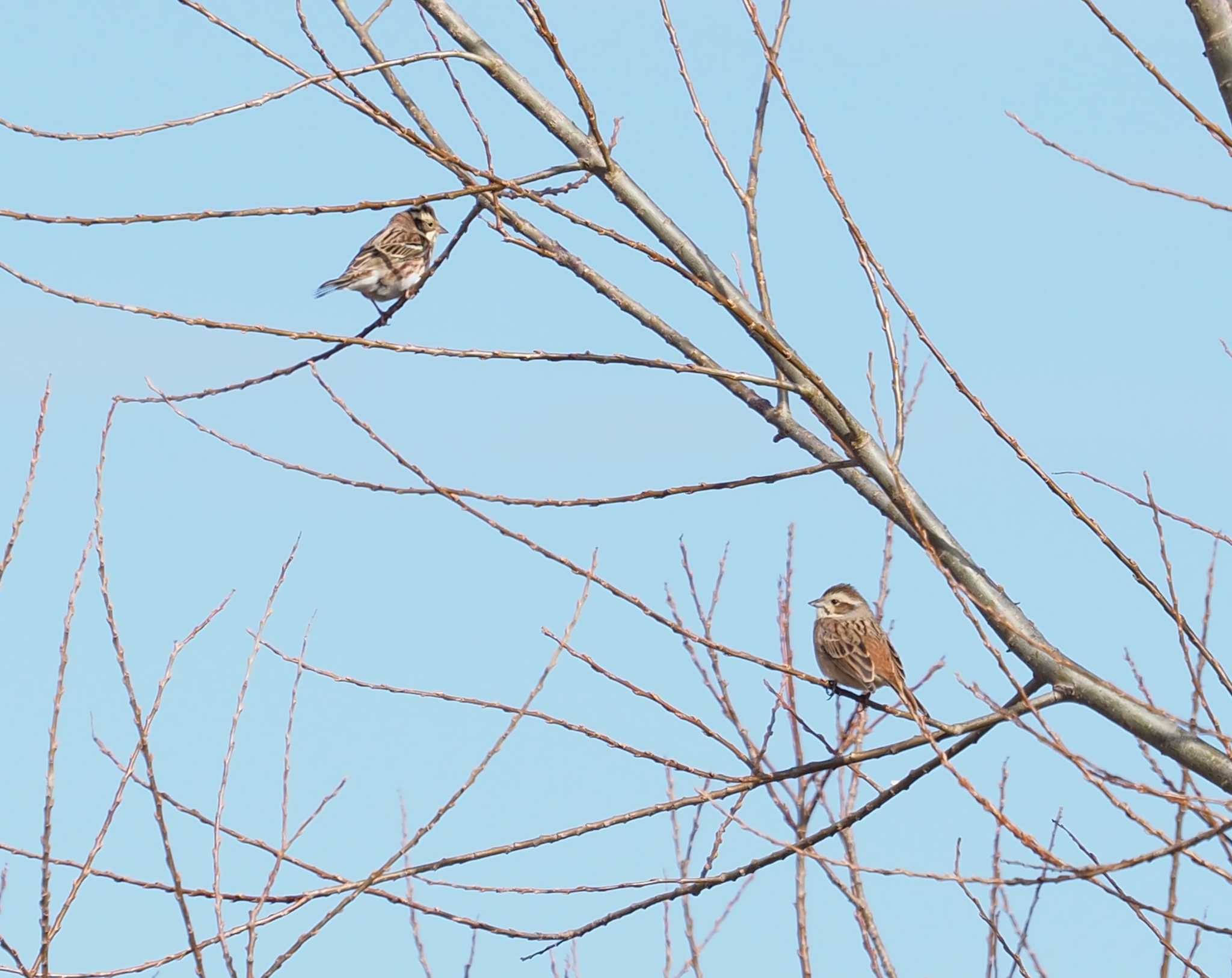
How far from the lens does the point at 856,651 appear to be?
29.9 feet

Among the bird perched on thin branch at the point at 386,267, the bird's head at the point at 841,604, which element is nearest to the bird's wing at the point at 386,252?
Result: the bird perched on thin branch at the point at 386,267

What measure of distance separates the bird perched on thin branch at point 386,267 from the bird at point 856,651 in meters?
4.20

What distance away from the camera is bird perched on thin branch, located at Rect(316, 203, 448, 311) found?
11.7 m

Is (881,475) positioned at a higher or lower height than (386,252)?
lower

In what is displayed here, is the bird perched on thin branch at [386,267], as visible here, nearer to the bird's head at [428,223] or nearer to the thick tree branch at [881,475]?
the bird's head at [428,223]

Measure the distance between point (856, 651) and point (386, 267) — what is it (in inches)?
198

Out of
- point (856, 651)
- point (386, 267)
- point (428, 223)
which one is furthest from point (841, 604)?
point (428, 223)

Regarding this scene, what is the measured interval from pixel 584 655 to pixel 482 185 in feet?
5.17

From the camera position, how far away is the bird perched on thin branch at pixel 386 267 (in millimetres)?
11711

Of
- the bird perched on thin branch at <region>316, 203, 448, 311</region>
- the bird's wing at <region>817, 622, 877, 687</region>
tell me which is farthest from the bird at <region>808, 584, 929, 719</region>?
the bird perched on thin branch at <region>316, 203, 448, 311</region>

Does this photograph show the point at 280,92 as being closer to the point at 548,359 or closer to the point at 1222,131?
the point at 548,359

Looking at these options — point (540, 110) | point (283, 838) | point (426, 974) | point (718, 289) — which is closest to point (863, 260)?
point (718, 289)

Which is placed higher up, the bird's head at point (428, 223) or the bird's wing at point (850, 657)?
the bird's head at point (428, 223)

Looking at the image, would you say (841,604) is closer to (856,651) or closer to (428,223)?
(856,651)
